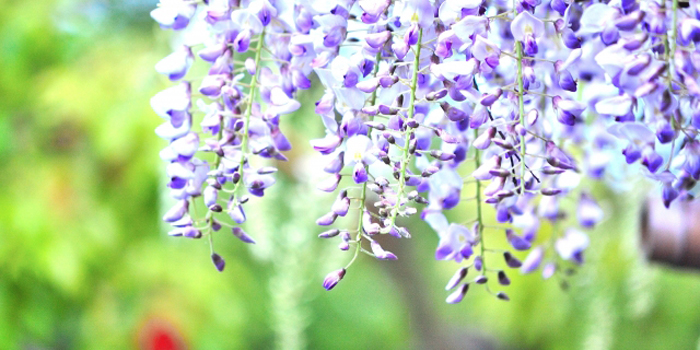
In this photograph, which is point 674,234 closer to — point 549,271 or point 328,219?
point 549,271

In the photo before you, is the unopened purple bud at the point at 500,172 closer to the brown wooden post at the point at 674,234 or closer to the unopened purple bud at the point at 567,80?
the unopened purple bud at the point at 567,80

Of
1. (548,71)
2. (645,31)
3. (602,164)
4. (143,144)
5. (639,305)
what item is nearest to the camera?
(645,31)

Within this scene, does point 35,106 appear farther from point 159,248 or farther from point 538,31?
point 538,31

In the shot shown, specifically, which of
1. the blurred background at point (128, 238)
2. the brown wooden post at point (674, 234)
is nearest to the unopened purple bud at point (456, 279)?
the brown wooden post at point (674, 234)

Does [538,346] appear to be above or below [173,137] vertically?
below

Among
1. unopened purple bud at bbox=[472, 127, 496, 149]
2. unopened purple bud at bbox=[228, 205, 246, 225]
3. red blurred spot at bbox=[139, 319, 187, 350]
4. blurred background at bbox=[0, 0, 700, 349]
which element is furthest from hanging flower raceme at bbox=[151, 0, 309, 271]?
red blurred spot at bbox=[139, 319, 187, 350]

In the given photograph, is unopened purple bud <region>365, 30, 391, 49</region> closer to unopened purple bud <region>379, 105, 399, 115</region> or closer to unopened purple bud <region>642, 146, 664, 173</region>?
unopened purple bud <region>379, 105, 399, 115</region>

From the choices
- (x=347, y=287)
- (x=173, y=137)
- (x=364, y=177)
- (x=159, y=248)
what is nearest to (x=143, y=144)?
(x=159, y=248)
